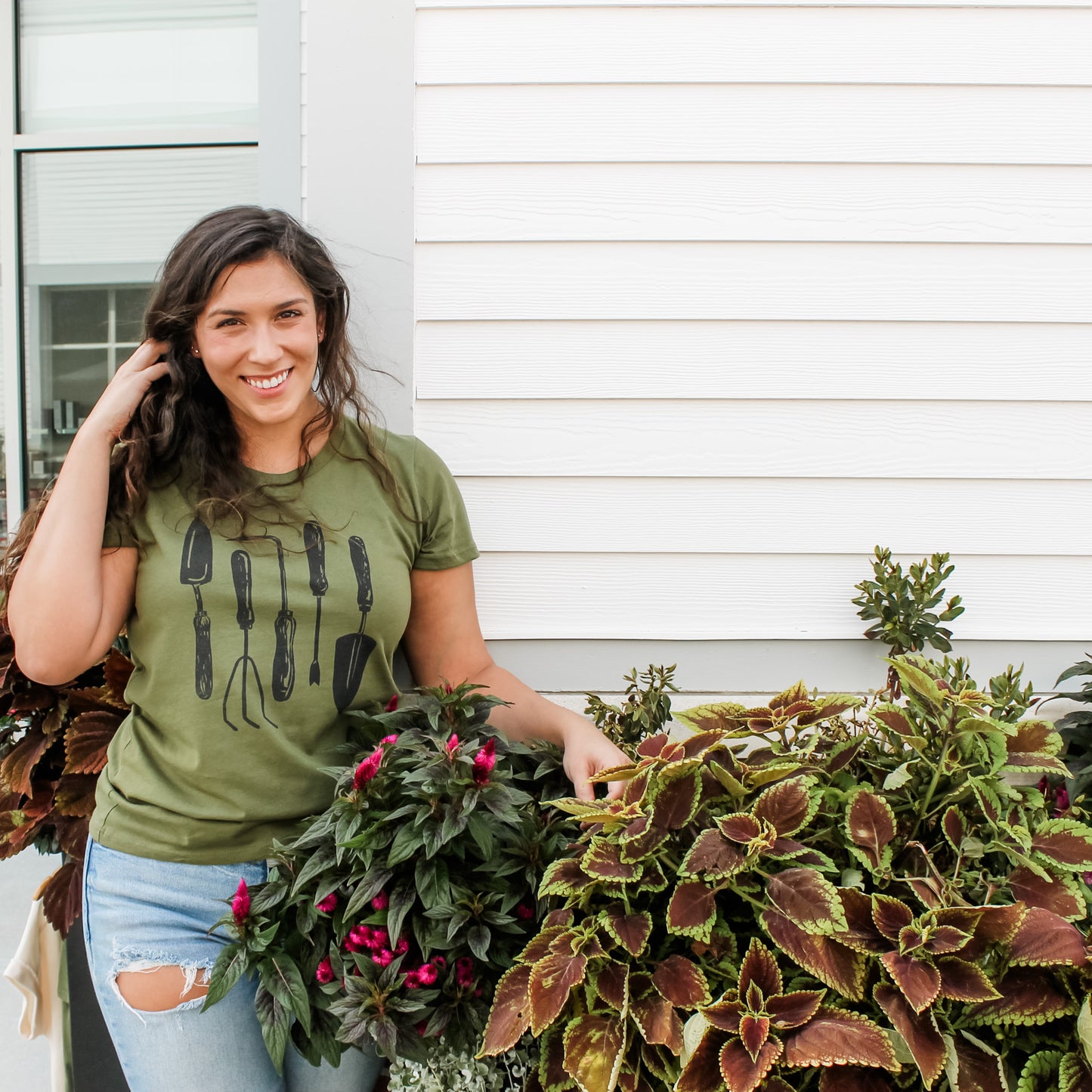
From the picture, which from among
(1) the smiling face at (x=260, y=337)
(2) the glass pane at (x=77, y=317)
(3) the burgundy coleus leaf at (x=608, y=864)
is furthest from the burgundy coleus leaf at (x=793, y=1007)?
(2) the glass pane at (x=77, y=317)

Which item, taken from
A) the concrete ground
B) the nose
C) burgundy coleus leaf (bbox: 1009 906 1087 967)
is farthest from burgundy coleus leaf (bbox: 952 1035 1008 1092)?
the concrete ground

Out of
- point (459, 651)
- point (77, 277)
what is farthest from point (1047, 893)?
point (77, 277)

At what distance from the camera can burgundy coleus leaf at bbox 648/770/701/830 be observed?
1199 millimetres

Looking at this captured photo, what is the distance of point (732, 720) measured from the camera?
140 centimetres

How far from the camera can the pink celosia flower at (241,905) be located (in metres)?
1.35

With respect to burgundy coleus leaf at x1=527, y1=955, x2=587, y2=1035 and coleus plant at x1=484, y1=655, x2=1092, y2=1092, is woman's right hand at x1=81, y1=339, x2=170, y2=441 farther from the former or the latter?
burgundy coleus leaf at x1=527, y1=955, x2=587, y2=1035

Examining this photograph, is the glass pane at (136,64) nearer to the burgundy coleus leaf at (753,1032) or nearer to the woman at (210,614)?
the woman at (210,614)

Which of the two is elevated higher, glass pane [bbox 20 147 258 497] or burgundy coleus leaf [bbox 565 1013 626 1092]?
glass pane [bbox 20 147 258 497]

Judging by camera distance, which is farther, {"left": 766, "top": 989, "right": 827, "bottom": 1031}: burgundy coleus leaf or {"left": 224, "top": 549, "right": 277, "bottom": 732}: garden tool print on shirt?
{"left": 224, "top": 549, "right": 277, "bottom": 732}: garden tool print on shirt

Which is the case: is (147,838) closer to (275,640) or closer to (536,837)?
(275,640)

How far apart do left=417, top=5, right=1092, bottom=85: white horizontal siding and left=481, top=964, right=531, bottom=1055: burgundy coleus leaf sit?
1653mm

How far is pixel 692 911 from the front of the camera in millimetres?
1124

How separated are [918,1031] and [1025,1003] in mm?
155

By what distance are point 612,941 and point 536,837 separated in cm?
23
